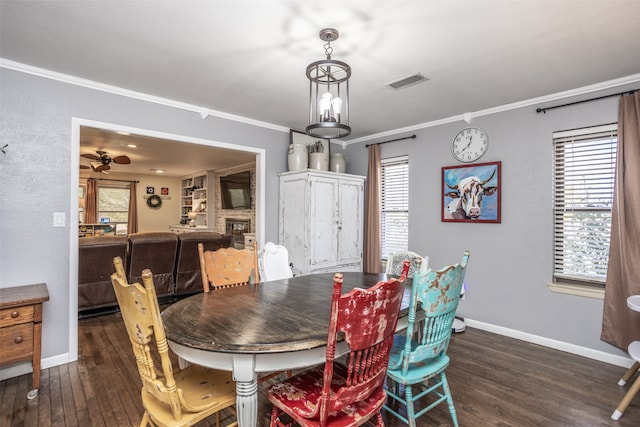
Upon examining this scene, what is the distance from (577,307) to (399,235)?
A: 2.06 metres

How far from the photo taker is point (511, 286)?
3465mm

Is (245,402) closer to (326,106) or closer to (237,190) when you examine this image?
(326,106)

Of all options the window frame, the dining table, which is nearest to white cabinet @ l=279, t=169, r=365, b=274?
the dining table

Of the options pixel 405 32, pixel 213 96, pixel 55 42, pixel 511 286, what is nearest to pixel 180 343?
pixel 405 32

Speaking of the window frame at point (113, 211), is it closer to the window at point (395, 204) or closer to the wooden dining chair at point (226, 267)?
the window at point (395, 204)

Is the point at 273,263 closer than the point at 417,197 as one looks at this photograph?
Yes

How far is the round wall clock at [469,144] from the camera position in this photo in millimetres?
3668

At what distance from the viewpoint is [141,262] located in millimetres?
4312

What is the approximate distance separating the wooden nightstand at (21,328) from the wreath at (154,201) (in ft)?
25.1

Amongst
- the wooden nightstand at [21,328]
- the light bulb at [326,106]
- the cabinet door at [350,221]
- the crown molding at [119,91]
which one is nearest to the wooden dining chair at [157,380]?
the light bulb at [326,106]

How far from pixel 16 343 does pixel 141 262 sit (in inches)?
80.7

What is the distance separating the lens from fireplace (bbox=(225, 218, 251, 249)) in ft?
23.8

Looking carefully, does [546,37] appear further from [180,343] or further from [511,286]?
[180,343]

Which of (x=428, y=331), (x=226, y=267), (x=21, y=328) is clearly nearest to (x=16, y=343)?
(x=21, y=328)
